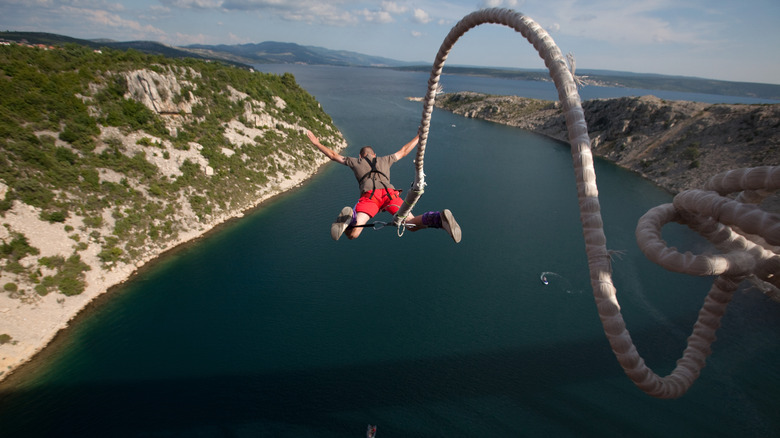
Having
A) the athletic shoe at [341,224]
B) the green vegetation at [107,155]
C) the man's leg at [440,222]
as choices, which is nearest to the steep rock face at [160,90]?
the green vegetation at [107,155]

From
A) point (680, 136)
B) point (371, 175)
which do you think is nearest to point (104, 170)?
point (371, 175)

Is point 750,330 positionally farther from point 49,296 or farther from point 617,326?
point 49,296

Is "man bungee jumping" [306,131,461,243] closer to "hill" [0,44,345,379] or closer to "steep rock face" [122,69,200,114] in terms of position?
"hill" [0,44,345,379]

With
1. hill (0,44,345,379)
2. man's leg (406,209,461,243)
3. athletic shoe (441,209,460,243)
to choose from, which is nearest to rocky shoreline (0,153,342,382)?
hill (0,44,345,379)

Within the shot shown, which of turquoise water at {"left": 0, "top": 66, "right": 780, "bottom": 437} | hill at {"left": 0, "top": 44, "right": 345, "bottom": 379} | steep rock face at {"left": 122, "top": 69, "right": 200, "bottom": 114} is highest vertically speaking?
steep rock face at {"left": 122, "top": 69, "right": 200, "bottom": 114}

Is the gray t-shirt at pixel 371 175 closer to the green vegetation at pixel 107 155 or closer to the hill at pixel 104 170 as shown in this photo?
the hill at pixel 104 170

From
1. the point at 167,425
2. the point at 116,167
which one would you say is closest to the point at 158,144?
the point at 116,167
